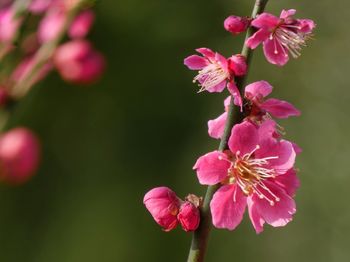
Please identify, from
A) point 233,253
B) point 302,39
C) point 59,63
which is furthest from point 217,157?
point 233,253

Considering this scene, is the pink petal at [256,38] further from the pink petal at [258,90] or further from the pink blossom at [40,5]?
the pink blossom at [40,5]

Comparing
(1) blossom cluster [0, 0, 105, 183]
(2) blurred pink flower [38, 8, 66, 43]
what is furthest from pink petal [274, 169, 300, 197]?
(2) blurred pink flower [38, 8, 66, 43]

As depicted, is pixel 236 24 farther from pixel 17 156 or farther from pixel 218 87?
pixel 17 156

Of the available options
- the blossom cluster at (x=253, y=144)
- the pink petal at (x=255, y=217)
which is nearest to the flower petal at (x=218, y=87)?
the blossom cluster at (x=253, y=144)

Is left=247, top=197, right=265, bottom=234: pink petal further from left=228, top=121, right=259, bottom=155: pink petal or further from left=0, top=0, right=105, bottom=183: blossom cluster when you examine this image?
left=0, top=0, right=105, bottom=183: blossom cluster

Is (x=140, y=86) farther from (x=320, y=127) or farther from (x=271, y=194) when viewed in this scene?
(x=271, y=194)

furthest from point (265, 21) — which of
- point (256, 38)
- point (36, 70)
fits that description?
point (36, 70)
